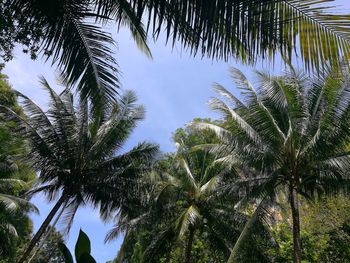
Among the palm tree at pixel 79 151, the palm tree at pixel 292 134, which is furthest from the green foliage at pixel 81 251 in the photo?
the palm tree at pixel 79 151

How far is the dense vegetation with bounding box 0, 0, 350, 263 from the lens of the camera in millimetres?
→ 3336

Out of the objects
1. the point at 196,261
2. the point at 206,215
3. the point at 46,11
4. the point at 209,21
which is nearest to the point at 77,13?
the point at 46,11

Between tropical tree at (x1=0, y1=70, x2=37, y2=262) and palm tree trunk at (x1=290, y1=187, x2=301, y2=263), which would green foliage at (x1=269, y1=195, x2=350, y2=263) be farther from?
tropical tree at (x1=0, y1=70, x2=37, y2=262)

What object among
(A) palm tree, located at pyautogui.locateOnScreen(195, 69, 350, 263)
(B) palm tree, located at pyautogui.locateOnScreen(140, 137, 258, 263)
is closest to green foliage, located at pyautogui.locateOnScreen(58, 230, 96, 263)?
(A) palm tree, located at pyautogui.locateOnScreen(195, 69, 350, 263)

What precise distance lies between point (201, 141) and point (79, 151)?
7.57m

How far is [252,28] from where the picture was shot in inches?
132

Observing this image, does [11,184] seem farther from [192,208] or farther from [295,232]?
[295,232]

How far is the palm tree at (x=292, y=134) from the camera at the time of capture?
11766 millimetres

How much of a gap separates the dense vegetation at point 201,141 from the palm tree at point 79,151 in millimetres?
50

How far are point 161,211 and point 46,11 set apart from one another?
48.8 ft

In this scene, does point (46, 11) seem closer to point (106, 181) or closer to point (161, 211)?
point (106, 181)

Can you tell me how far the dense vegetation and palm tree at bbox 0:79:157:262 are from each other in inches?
2.0

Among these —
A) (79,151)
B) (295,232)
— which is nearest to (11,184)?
(79,151)

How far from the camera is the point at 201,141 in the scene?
21.0 meters
